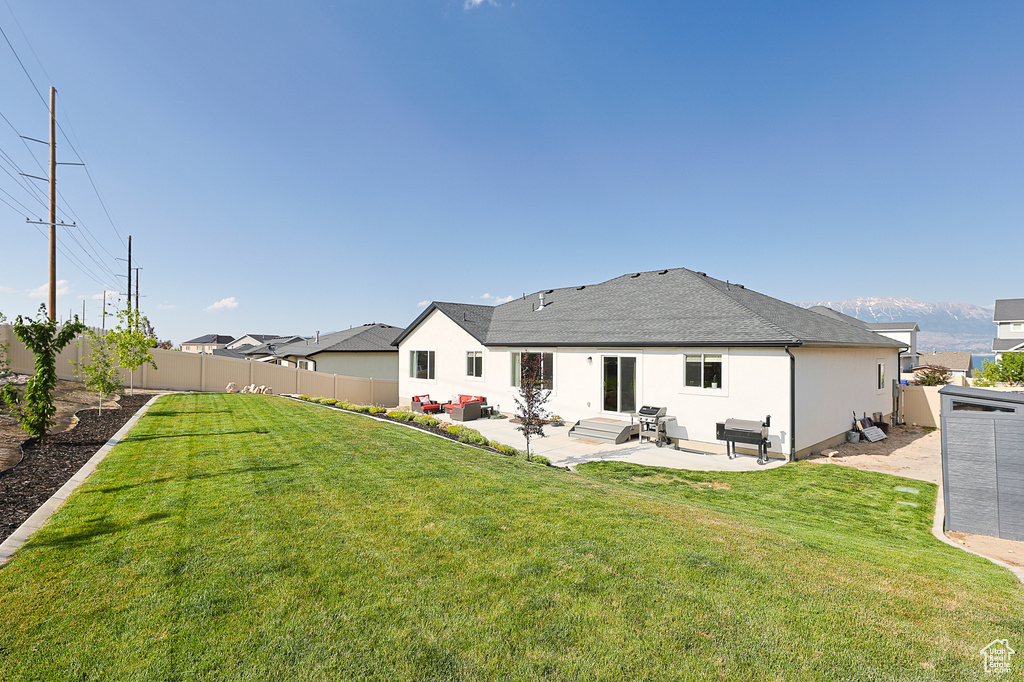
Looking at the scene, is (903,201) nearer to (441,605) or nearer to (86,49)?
(441,605)

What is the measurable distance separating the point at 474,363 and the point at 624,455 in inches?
397

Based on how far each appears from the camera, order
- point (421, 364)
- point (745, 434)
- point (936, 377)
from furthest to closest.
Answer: point (936, 377) < point (421, 364) < point (745, 434)

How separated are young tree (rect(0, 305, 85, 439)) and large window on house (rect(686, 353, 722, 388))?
51.9 ft

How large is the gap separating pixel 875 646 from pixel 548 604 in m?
2.45

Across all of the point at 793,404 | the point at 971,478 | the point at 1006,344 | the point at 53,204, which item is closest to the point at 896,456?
the point at 793,404

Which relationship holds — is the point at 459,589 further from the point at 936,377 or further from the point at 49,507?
the point at 936,377

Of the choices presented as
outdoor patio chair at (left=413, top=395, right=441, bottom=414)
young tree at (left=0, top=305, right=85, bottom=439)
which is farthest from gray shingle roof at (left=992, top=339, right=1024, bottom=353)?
young tree at (left=0, top=305, right=85, bottom=439)

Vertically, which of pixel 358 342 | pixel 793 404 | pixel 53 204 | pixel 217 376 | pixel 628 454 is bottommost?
pixel 628 454

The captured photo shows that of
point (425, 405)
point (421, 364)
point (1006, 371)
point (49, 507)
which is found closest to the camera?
point (49, 507)

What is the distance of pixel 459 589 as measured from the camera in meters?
3.72

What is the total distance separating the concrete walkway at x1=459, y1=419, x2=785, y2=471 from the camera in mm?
11453

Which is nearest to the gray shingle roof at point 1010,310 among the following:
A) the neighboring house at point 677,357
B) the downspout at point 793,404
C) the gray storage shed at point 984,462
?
the neighboring house at point 677,357

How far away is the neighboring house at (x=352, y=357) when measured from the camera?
2914 centimetres

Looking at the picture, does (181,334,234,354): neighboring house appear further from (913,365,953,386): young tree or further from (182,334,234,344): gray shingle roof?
(913,365,953,386): young tree
